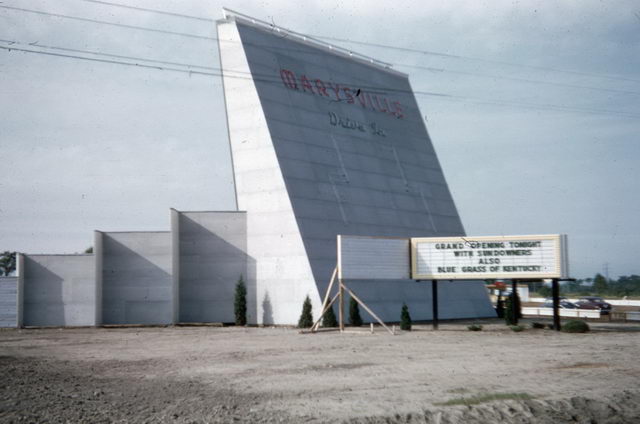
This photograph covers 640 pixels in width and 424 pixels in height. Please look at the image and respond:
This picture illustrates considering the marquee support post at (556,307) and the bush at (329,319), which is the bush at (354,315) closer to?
the bush at (329,319)

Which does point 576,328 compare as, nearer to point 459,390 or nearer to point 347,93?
point 459,390

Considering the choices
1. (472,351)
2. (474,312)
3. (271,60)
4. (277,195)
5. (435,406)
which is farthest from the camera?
(474,312)

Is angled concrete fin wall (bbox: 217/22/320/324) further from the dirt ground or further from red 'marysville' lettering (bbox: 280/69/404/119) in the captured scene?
the dirt ground

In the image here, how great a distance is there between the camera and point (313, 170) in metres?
36.7

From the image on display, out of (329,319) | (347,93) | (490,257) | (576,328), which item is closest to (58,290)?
(329,319)

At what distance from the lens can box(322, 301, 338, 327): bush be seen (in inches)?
1237

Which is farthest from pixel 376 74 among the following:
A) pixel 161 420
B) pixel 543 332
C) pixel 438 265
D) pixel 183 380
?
pixel 161 420

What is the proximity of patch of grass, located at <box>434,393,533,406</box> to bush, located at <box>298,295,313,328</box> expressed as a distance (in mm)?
18711

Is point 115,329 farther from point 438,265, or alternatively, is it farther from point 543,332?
point 543,332

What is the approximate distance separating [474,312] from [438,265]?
12095 mm

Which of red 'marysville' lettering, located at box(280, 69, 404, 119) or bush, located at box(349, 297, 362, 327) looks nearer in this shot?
bush, located at box(349, 297, 362, 327)

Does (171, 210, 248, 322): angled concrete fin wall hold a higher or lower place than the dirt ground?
higher

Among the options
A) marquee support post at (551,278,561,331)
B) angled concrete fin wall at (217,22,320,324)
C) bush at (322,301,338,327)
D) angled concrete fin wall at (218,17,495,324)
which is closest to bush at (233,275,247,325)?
angled concrete fin wall at (217,22,320,324)

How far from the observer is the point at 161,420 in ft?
37.4
